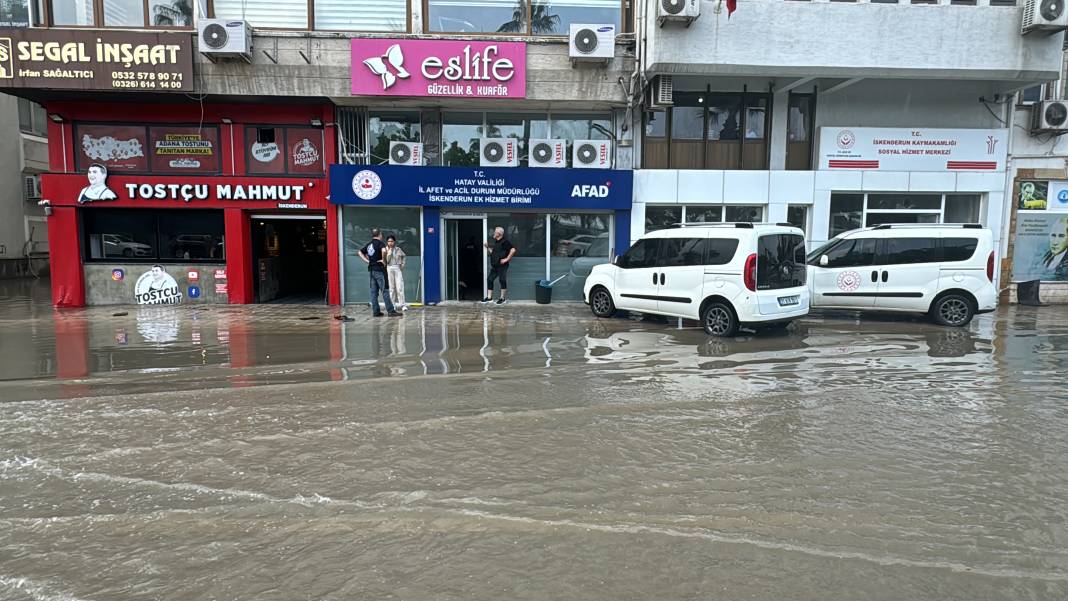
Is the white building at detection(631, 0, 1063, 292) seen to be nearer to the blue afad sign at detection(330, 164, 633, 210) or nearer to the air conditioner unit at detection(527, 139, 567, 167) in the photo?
the blue afad sign at detection(330, 164, 633, 210)

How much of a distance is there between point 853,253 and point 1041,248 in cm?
707

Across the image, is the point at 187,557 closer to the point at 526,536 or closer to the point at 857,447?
the point at 526,536

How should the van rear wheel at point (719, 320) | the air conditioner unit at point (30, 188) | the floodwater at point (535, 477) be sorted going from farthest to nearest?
1. the air conditioner unit at point (30, 188)
2. the van rear wheel at point (719, 320)
3. the floodwater at point (535, 477)

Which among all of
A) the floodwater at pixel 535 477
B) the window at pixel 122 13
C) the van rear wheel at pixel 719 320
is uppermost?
the window at pixel 122 13

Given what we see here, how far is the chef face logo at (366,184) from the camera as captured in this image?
14945 millimetres

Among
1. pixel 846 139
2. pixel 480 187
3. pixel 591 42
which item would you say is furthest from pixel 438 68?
pixel 846 139

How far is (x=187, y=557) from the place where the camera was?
3.44 metres

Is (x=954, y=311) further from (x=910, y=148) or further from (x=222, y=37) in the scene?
(x=222, y=37)

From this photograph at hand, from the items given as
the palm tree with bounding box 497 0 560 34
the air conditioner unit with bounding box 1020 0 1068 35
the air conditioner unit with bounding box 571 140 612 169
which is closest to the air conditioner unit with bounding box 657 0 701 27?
the palm tree with bounding box 497 0 560 34

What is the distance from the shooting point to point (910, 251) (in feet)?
39.3

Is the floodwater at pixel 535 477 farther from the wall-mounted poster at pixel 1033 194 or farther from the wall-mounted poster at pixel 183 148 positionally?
the wall-mounted poster at pixel 1033 194

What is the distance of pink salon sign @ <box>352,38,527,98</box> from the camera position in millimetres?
14062

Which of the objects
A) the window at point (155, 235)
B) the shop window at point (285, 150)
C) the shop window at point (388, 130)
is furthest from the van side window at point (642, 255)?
the window at point (155, 235)

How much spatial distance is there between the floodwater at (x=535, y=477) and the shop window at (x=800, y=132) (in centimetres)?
824
